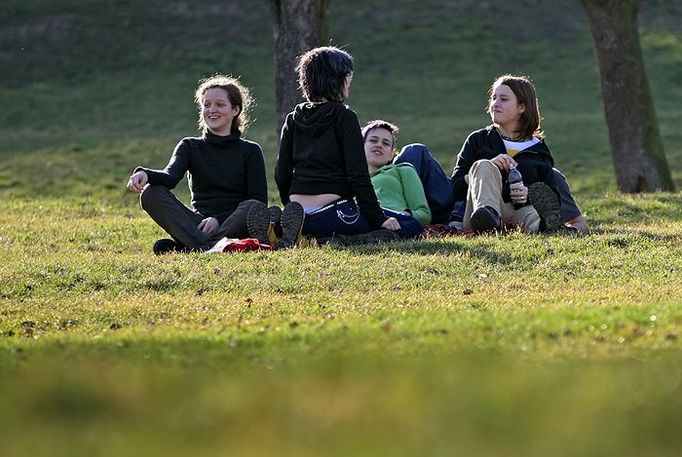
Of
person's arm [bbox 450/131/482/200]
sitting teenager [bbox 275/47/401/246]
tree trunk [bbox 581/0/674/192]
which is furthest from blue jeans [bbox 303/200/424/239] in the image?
tree trunk [bbox 581/0/674/192]

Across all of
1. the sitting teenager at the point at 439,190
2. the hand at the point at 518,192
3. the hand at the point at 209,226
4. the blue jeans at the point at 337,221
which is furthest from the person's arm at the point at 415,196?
the hand at the point at 209,226

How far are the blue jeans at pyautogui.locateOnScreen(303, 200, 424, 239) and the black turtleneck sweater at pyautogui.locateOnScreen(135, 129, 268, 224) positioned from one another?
561 mm

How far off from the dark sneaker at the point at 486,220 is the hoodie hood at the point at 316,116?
57.1 inches

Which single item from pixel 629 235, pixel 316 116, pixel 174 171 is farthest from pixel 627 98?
pixel 174 171

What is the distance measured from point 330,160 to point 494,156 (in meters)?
1.60

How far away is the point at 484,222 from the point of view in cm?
1125

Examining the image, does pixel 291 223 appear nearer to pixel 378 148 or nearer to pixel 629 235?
pixel 378 148

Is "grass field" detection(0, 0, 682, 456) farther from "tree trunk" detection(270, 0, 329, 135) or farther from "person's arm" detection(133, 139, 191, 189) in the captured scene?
"tree trunk" detection(270, 0, 329, 135)

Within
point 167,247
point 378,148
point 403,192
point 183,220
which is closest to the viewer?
point 183,220

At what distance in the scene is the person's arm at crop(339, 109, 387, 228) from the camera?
10992 millimetres

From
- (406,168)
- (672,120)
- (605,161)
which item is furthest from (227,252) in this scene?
(672,120)

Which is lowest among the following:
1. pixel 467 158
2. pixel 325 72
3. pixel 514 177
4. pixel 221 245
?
pixel 221 245

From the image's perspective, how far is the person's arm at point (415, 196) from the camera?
11.9 m

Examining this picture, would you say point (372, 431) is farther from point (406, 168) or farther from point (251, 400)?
point (406, 168)
